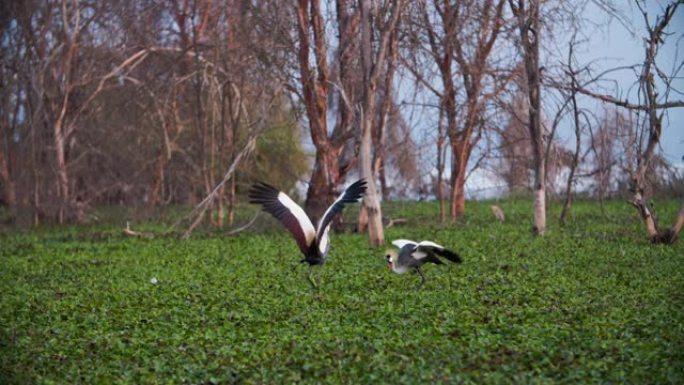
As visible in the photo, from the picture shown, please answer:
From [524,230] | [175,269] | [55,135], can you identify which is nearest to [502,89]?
[524,230]

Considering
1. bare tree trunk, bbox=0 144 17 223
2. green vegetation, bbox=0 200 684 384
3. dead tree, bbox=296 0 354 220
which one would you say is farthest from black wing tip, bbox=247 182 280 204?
bare tree trunk, bbox=0 144 17 223

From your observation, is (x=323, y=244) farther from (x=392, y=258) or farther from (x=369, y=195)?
(x=369, y=195)

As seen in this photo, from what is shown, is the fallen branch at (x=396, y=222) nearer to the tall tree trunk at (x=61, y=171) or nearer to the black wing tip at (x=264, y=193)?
the tall tree trunk at (x=61, y=171)

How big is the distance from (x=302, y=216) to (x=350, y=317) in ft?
6.82

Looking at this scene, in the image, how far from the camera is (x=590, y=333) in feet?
25.7

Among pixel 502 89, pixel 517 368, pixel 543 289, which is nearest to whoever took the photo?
pixel 517 368

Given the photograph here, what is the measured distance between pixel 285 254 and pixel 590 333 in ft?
24.2

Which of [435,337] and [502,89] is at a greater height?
[502,89]

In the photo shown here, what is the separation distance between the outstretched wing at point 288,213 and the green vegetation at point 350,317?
566mm

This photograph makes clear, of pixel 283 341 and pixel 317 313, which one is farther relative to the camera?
pixel 317 313

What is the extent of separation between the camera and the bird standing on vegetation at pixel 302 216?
10578 millimetres

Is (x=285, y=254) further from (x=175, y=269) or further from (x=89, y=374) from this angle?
(x=89, y=374)

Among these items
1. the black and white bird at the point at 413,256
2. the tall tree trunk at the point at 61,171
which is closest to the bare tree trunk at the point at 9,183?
the tall tree trunk at the point at 61,171

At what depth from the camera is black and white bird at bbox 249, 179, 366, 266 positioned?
10578mm
